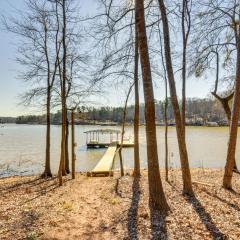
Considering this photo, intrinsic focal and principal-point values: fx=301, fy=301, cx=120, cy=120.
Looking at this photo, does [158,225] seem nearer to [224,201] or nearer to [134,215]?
[134,215]

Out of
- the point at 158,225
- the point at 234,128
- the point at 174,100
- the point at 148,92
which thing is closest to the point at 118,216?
the point at 158,225

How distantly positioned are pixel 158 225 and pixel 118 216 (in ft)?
3.33

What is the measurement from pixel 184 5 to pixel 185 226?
7.09m

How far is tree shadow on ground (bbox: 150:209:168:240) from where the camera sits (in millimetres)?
5137

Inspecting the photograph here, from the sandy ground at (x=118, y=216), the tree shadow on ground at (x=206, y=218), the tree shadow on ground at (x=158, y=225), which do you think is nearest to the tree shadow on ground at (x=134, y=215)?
the sandy ground at (x=118, y=216)

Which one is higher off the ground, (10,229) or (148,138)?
(148,138)

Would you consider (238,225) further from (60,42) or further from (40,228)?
(60,42)

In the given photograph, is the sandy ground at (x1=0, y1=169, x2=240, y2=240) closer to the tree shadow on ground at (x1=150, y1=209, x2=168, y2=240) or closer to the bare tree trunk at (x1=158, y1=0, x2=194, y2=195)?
the tree shadow on ground at (x1=150, y1=209, x2=168, y2=240)

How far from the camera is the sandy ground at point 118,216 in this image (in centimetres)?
530

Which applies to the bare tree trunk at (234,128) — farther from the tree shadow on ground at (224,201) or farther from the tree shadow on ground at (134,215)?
the tree shadow on ground at (134,215)

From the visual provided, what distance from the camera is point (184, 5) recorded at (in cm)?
975

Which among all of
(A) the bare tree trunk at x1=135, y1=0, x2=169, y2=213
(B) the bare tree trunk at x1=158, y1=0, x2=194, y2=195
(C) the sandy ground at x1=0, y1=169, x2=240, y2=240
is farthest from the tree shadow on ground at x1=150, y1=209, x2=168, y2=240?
(B) the bare tree trunk at x1=158, y1=0, x2=194, y2=195

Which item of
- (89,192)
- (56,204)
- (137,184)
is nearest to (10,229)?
(56,204)

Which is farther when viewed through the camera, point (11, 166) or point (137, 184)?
point (11, 166)
